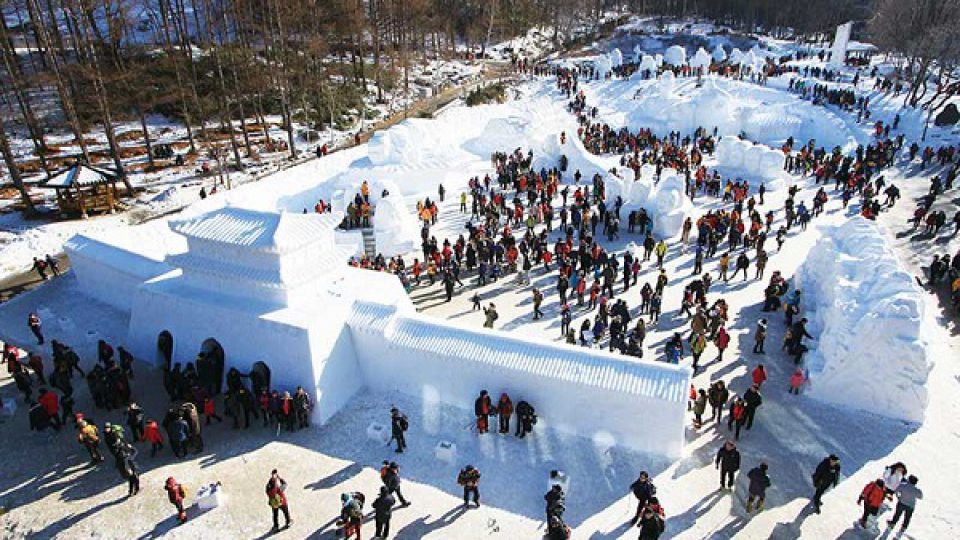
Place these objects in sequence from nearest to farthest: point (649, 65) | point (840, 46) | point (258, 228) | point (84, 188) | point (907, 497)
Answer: point (907, 497)
point (258, 228)
point (84, 188)
point (840, 46)
point (649, 65)

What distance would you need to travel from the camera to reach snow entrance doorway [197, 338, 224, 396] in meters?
11.3

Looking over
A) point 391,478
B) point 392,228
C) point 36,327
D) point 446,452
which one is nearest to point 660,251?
point 392,228

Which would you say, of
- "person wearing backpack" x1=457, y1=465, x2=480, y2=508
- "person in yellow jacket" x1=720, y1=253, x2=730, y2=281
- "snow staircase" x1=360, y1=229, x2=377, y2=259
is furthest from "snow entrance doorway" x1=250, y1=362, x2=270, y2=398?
"person in yellow jacket" x1=720, y1=253, x2=730, y2=281

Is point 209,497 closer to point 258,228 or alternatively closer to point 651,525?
point 258,228

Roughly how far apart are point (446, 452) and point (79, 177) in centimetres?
1639

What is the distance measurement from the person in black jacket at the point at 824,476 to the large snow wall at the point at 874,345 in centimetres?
271

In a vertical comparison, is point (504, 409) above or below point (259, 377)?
below

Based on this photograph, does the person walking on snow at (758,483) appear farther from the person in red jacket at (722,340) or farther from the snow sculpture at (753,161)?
the snow sculpture at (753,161)

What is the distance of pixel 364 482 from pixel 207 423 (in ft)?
11.0

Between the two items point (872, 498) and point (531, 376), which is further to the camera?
point (531, 376)

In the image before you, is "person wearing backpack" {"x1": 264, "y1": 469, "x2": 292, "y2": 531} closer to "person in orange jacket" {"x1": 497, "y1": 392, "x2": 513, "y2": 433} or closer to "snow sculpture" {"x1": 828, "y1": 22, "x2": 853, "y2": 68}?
"person in orange jacket" {"x1": 497, "y1": 392, "x2": 513, "y2": 433}

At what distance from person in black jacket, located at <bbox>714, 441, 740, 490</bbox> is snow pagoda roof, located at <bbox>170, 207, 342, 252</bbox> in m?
7.74

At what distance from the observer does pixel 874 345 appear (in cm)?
1052

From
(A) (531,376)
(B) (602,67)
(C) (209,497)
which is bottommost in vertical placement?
(C) (209,497)
